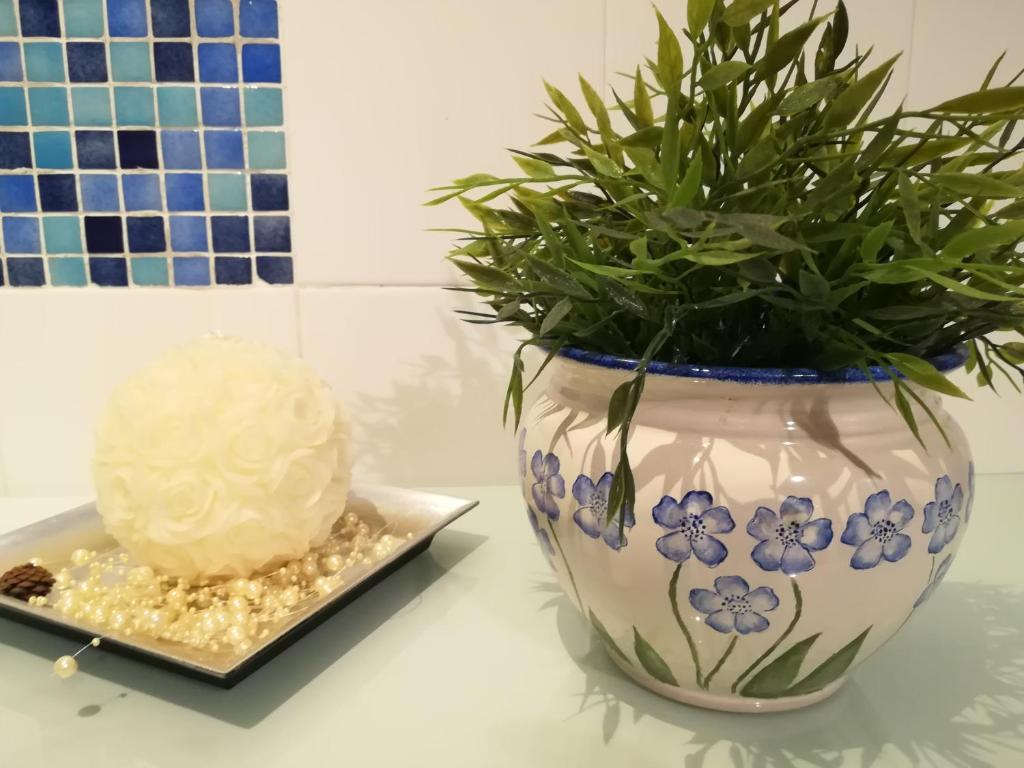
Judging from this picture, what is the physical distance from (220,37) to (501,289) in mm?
445

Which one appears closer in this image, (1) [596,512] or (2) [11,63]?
(1) [596,512]

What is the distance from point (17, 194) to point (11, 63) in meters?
0.11

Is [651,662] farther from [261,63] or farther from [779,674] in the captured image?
[261,63]

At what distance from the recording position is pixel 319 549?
0.50m

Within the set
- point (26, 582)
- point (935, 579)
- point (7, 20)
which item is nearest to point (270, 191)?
point (7, 20)

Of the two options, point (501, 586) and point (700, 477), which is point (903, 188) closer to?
point (700, 477)

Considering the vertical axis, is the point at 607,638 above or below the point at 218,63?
below

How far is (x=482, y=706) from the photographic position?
368 mm

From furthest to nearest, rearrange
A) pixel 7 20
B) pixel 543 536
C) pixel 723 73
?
pixel 7 20 < pixel 543 536 < pixel 723 73

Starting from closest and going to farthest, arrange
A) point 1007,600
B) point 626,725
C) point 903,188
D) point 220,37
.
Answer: point 903,188 → point 626,725 → point 1007,600 → point 220,37

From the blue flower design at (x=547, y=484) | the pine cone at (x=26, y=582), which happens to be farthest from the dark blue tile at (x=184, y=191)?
the blue flower design at (x=547, y=484)

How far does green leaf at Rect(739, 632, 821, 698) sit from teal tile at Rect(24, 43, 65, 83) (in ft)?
2.34

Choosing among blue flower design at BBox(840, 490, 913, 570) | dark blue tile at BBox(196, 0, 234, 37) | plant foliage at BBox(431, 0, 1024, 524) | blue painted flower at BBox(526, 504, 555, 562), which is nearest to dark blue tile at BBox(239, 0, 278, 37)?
dark blue tile at BBox(196, 0, 234, 37)

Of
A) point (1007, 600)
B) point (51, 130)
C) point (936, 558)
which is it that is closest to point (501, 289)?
point (936, 558)
